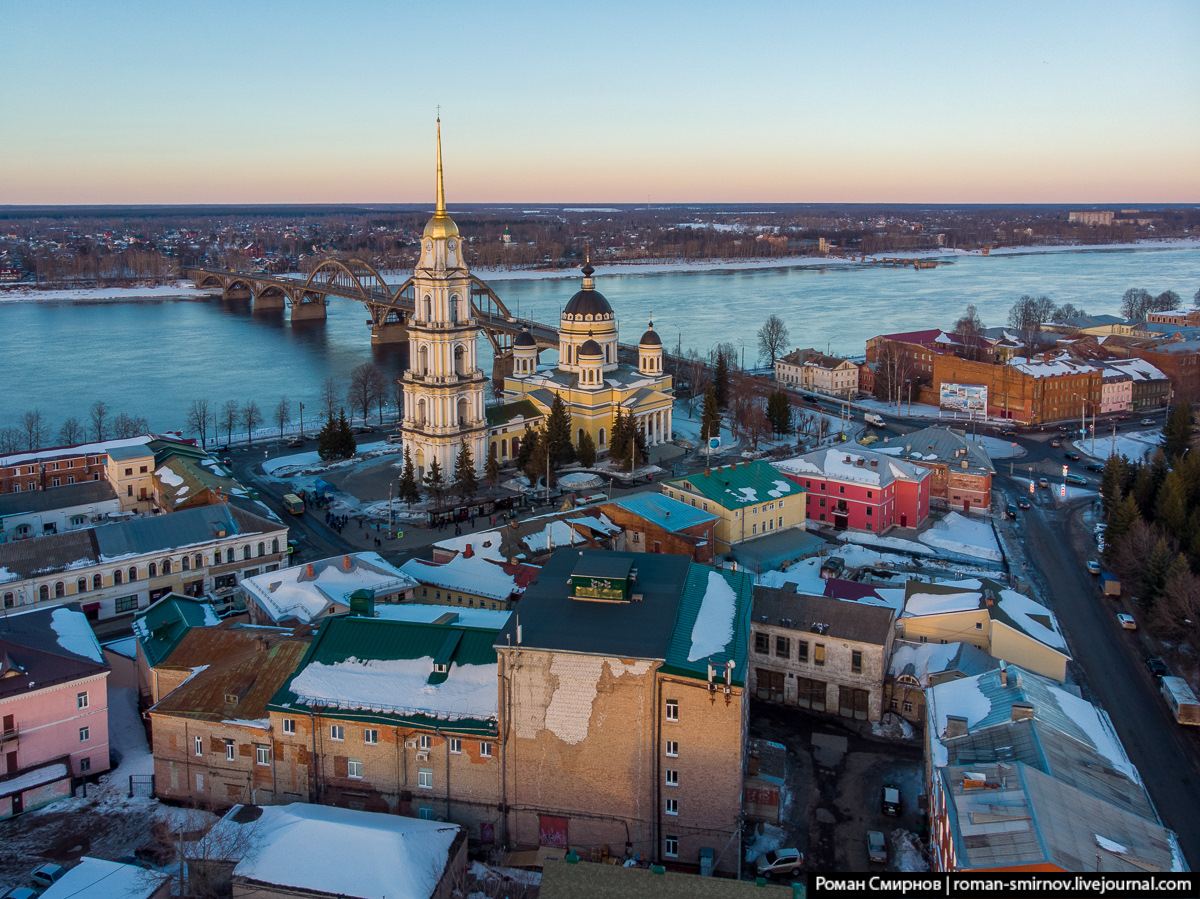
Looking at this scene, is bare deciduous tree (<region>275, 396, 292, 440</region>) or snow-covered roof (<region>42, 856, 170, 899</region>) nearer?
snow-covered roof (<region>42, 856, 170, 899</region>)

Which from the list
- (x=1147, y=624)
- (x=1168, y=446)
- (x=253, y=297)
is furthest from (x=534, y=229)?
(x=1147, y=624)

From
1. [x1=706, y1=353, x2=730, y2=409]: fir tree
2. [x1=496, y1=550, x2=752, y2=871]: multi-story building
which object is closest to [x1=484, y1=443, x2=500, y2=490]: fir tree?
[x1=706, y1=353, x2=730, y2=409]: fir tree

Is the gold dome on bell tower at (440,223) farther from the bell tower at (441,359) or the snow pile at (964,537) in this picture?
the snow pile at (964,537)

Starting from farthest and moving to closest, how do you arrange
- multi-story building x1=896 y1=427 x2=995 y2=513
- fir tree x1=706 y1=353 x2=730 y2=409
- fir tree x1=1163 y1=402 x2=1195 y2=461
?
fir tree x1=706 y1=353 x2=730 y2=409 → fir tree x1=1163 y1=402 x2=1195 y2=461 → multi-story building x1=896 y1=427 x2=995 y2=513

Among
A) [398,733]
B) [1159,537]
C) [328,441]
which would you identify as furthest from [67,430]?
[1159,537]

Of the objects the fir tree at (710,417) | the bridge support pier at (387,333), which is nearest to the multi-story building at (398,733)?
the fir tree at (710,417)

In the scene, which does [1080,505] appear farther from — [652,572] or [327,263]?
[327,263]

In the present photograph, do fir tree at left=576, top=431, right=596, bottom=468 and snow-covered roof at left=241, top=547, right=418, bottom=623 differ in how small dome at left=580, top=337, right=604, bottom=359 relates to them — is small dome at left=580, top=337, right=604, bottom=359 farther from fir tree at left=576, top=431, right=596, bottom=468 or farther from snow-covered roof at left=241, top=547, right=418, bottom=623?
snow-covered roof at left=241, top=547, right=418, bottom=623
